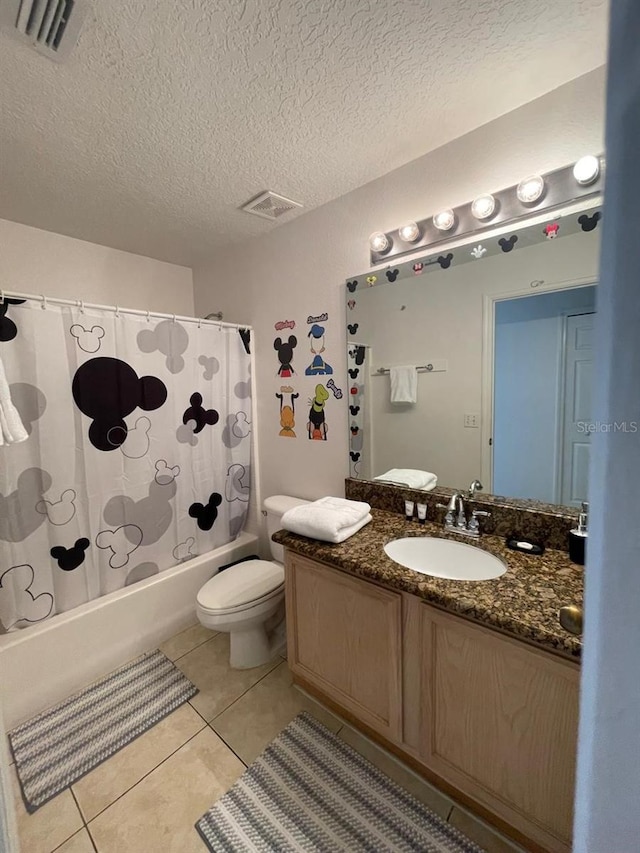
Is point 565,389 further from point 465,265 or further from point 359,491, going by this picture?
point 359,491

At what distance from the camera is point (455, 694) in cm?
106

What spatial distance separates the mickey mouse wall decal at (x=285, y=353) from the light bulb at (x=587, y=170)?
1.38 metres

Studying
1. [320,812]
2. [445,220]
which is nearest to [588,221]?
[445,220]

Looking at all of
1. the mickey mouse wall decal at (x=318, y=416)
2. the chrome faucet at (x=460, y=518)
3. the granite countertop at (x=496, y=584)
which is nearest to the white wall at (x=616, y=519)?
the granite countertop at (x=496, y=584)

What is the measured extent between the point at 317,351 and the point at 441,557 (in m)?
1.20

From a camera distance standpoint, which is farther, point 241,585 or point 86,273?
point 86,273

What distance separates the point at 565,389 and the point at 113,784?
2.12 m

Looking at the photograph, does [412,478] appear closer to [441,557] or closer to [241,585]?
[441,557]

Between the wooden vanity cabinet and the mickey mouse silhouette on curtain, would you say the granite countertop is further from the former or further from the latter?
the mickey mouse silhouette on curtain

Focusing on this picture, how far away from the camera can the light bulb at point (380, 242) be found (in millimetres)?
1611

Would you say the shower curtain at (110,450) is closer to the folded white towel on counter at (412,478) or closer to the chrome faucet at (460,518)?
the folded white towel on counter at (412,478)

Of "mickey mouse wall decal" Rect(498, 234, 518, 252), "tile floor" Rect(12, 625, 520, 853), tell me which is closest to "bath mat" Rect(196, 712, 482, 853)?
"tile floor" Rect(12, 625, 520, 853)

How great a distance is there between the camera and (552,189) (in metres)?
1.22

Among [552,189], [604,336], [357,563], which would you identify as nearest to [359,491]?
[357,563]
